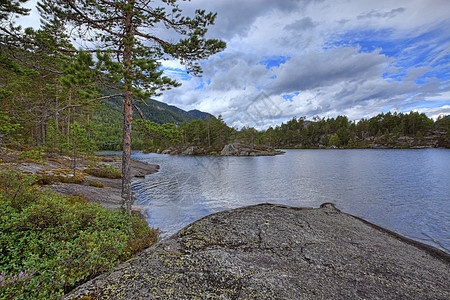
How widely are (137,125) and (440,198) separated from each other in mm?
30442

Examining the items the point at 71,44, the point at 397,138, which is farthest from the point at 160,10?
the point at 397,138

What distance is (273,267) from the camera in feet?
20.5

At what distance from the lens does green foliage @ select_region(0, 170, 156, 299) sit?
4195 millimetres

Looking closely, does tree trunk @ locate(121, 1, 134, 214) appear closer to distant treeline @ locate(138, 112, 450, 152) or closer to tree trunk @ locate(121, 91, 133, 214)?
tree trunk @ locate(121, 91, 133, 214)

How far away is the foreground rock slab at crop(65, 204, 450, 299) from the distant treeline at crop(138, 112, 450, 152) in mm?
71070

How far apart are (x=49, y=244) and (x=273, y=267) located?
7.46 metres

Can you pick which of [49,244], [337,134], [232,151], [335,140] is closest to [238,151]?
[232,151]

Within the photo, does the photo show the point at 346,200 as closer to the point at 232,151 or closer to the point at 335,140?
the point at 232,151

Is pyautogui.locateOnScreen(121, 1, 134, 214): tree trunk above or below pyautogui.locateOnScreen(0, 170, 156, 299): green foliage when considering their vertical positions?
above

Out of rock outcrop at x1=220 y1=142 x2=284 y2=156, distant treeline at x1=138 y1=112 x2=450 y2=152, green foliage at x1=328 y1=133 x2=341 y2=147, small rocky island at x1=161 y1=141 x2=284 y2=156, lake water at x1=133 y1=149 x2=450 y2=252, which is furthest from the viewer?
green foliage at x1=328 y1=133 x2=341 y2=147

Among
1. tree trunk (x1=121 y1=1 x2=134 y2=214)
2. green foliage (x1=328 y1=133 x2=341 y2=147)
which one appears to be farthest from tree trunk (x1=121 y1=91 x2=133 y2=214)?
green foliage (x1=328 y1=133 x2=341 y2=147)

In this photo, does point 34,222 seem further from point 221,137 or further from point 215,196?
point 221,137

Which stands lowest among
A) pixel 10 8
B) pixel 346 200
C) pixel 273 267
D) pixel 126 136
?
pixel 346 200

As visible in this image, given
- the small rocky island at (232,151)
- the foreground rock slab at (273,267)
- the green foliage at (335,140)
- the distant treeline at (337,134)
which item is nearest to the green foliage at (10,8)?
the foreground rock slab at (273,267)
